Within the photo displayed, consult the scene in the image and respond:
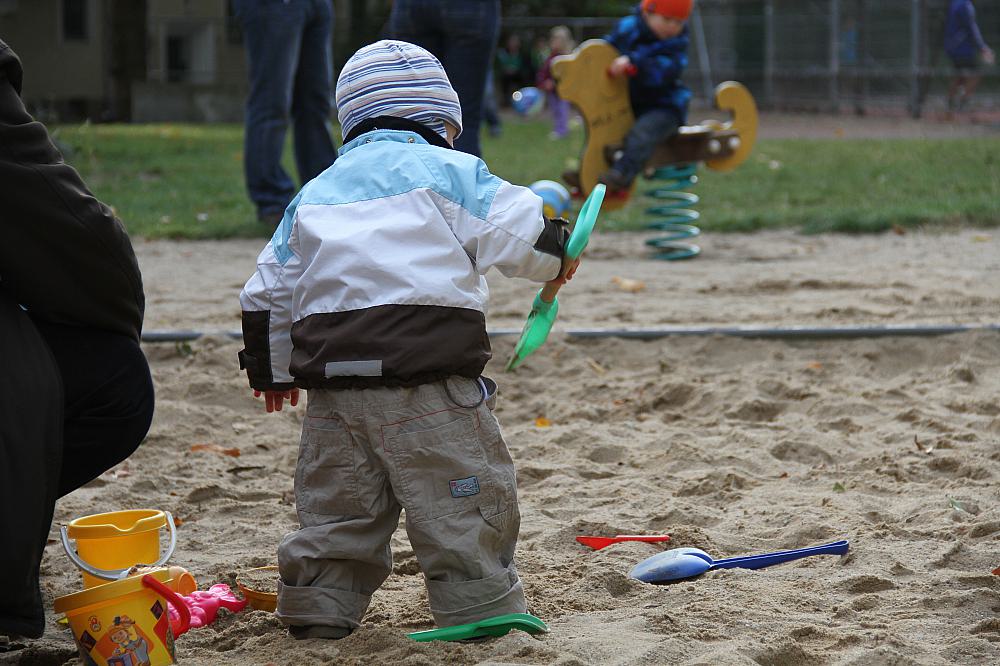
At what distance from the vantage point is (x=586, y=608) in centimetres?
265

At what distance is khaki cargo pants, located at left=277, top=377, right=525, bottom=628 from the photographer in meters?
2.41

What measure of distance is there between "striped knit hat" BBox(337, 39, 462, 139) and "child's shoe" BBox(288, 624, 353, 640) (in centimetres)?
106

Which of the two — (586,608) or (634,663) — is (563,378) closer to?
(586,608)

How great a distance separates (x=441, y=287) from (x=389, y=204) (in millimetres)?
200

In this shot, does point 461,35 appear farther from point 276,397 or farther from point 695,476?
point 276,397

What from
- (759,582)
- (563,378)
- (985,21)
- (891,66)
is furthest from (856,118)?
(759,582)

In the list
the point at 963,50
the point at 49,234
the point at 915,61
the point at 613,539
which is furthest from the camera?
the point at 915,61

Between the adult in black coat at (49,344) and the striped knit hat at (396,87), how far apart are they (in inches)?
23.1

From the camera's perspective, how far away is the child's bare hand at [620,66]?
687 cm

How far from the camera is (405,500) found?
2.42m

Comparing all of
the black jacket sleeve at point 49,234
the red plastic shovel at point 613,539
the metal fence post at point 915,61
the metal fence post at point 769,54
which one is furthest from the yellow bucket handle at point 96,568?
the metal fence post at point 769,54

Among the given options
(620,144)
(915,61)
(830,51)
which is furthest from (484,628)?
(830,51)

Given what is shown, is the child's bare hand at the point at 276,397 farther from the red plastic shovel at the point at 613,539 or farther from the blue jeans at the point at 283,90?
the blue jeans at the point at 283,90

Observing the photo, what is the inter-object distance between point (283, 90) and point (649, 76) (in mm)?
2043
